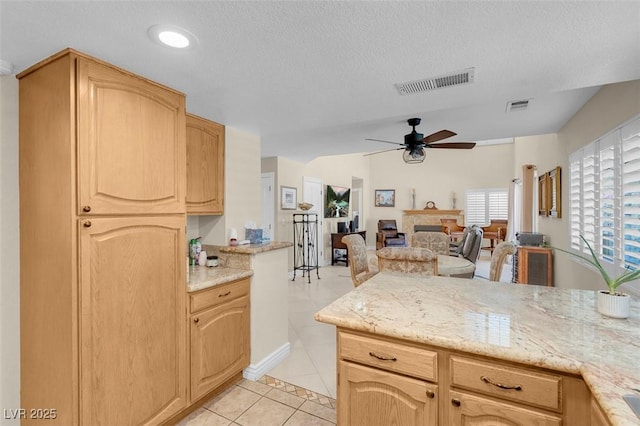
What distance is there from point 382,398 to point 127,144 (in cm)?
181

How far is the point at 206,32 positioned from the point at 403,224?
29.4ft

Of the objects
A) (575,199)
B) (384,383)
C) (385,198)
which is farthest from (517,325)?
(385,198)

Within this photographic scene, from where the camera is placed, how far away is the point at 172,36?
1.36 meters

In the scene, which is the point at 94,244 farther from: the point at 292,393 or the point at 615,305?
the point at 615,305

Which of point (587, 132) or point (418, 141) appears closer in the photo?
point (587, 132)

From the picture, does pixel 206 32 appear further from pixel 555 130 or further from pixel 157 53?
pixel 555 130

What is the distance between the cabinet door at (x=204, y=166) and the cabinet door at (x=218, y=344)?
2.63 feet

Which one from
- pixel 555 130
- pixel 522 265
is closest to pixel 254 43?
pixel 555 130

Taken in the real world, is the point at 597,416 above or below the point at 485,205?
below

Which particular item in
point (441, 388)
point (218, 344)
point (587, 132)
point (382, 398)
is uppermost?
point (587, 132)

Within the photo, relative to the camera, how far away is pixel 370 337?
4.41ft

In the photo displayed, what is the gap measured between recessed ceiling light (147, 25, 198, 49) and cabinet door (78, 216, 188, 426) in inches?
36.5

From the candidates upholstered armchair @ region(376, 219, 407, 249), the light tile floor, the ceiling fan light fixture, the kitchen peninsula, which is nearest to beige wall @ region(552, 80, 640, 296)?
the ceiling fan light fixture

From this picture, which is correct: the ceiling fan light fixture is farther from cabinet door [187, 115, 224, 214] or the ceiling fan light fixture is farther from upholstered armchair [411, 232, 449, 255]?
cabinet door [187, 115, 224, 214]
